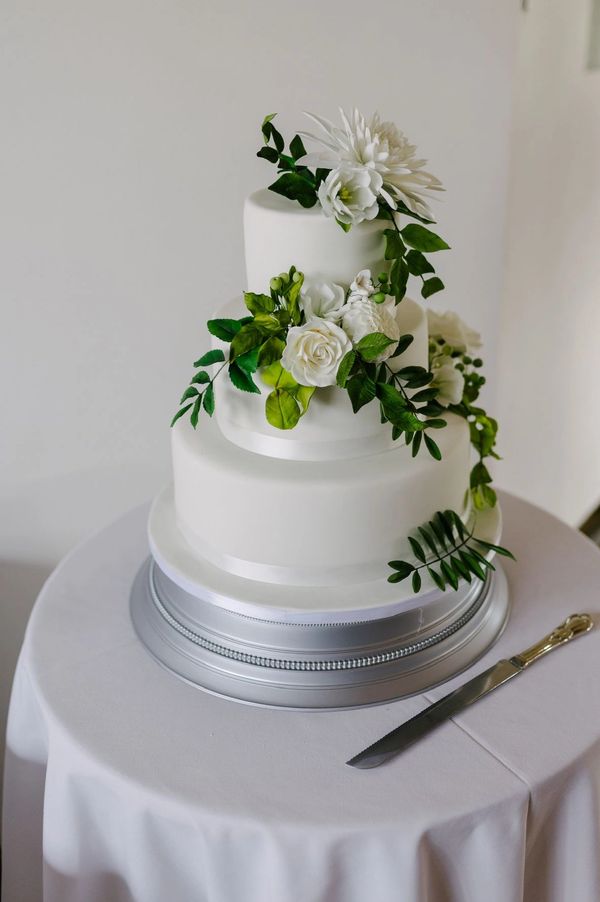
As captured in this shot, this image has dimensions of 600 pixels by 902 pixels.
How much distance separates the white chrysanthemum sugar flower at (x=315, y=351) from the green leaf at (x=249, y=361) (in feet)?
0.15

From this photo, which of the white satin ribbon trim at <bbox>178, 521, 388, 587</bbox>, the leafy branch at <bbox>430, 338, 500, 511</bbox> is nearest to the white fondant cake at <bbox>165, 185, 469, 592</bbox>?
the white satin ribbon trim at <bbox>178, 521, 388, 587</bbox>

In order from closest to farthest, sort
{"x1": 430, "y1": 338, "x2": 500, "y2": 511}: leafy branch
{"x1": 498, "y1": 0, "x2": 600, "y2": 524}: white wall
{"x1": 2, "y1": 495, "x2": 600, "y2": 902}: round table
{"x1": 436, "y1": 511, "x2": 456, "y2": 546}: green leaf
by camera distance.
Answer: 1. {"x1": 2, "y1": 495, "x2": 600, "y2": 902}: round table
2. {"x1": 436, "y1": 511, "x2": 456, "y2": 546}: green leaf
3. {"x1": 430, "y1": 338, "x2": 500, "y2": 511}: leafy branch
4. {"x1": 498, "y1": 0, "x2": 600, "y2": 524}: white wall

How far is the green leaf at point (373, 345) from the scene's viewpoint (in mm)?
1117

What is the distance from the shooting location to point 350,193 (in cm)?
111

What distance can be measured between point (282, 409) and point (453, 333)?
0.41 metres

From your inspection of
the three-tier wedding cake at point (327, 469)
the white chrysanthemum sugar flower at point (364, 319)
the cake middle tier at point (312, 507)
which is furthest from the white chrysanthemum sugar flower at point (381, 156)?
the cake middle tier at point (312, 507)

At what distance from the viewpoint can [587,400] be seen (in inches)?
117

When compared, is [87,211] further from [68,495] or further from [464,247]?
[464,247]

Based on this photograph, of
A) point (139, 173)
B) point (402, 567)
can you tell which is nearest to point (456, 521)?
point (402, 567)

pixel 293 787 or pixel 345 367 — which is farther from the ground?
pixel 345 367

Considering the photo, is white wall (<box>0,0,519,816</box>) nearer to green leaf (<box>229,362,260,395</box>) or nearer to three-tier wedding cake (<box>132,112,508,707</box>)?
three-tier wedding cake (<box>132,112,508,707</box>)

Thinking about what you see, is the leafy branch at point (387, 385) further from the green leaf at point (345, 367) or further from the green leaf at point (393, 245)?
the green leaf at point (393, 245)

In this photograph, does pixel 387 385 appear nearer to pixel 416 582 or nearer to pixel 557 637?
pixel 416 582

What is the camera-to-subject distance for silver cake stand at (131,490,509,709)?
121 cm
